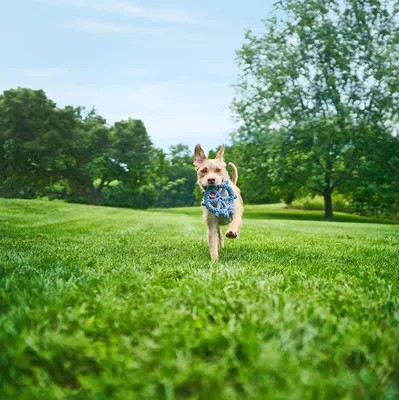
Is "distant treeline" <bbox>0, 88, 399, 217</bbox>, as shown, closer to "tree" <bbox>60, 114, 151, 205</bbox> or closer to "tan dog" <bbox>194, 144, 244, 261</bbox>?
"tree" <bbox>60, 114, 151, 205</bbox>

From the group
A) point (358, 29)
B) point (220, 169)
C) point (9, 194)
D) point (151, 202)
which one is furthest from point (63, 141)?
point (220, 169)

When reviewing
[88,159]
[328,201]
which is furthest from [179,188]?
[328,201]

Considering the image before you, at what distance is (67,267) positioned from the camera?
11.6 feet

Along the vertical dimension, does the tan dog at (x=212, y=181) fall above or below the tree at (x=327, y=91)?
below

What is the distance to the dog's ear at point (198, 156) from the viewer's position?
4.70m

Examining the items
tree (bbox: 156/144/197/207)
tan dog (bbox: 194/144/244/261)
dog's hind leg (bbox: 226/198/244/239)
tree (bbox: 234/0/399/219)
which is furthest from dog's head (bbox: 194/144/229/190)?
tree (bbox: 156/144/197/207)

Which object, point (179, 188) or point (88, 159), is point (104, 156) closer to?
point (88, 159)

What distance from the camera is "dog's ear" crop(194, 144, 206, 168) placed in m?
4.70

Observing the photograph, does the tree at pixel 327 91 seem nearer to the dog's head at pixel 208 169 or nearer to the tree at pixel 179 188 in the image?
the dog's head at pixel 208 169

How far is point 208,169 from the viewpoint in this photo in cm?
457

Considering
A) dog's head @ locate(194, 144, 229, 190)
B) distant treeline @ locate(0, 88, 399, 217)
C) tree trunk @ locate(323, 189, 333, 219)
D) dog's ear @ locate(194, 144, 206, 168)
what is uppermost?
distant treeline @ locate(0, 88, 399, 217)

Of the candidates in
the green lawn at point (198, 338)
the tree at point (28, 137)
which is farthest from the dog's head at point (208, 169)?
the tree at point (28, 137)

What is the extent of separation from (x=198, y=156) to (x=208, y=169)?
0.96 ft

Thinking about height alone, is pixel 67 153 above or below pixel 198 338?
above
